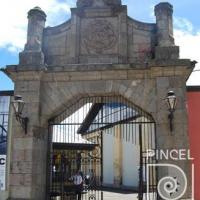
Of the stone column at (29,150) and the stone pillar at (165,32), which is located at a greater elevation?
the stone pillar at (165,32)

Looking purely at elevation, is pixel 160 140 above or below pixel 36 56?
below

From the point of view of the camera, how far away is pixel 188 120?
9891mm

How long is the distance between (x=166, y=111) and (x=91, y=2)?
3.67 meters

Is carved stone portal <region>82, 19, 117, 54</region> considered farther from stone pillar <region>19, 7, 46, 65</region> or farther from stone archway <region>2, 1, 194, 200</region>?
stone pillar <region>19, 7, 46, 65</region>

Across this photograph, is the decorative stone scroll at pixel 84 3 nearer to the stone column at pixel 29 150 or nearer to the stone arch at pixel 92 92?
the stone arch at pixel 92 92

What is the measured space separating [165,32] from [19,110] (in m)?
4.22

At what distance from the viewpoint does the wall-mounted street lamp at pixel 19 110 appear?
382 inches

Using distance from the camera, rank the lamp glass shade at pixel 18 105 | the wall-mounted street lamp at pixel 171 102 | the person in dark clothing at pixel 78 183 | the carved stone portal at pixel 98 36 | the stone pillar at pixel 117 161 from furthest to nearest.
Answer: the stone pillar at pixel 117 161, the person in dark clothing at pixel 78 183, the carved stone portal at pixel 98 36, the lamp glass shade at pixel 18 105, the wall-mounted street lamp at pixel 171 102

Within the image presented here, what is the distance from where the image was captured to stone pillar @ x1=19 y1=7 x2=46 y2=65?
406 inches

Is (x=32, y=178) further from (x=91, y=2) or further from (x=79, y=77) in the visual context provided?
(x=91, y=2)

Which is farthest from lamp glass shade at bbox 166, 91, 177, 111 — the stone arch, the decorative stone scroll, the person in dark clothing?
the person in dark clothing

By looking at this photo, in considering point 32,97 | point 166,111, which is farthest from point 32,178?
point 166,111

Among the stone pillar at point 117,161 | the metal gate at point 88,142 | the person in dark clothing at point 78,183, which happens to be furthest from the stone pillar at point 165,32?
the stone pillar at point 117,161

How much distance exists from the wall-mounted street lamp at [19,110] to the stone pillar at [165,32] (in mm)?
3616
